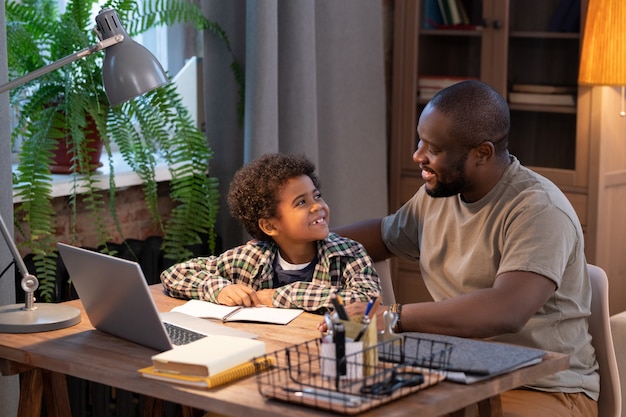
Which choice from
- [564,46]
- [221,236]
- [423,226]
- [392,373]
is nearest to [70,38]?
[221,236]

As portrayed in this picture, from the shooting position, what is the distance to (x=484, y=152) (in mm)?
2215

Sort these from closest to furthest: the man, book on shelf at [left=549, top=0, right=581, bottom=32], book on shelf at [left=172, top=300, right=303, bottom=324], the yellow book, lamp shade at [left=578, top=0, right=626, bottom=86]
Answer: the yellow book < the man < book on shelf at [left=172, top=300, right=303, bottom=324] < lamp shade at [left=578, top=0, right=626, bottom=86] < book on shelf at [left=549, top=0, right=581, bottom=32]

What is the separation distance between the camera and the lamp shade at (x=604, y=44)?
340 cm

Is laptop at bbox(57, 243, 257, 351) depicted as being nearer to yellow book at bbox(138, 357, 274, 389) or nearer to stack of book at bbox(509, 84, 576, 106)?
yellow book at bbox(138, 357, 274, 389)

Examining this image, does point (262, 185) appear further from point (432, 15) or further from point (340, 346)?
point (432, 15)

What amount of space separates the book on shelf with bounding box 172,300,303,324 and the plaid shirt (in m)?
0.04

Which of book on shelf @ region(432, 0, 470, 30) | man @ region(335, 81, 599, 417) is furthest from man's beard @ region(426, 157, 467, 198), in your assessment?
book on shelf @ region(432, 0, 470, 30)

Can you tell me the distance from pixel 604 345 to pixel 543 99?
5.63 ft

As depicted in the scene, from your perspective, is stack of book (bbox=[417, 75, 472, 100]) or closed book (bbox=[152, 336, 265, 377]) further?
stack of book (bbox=[417, 75, 472, 100])

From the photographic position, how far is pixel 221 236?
3408mm

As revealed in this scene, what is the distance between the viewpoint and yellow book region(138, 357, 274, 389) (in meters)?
1.65

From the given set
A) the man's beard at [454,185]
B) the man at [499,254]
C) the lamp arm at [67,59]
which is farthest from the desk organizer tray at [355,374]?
the lamp arm at [67,59]

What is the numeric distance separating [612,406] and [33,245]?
151 centimetres

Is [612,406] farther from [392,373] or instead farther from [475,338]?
[392,373]
